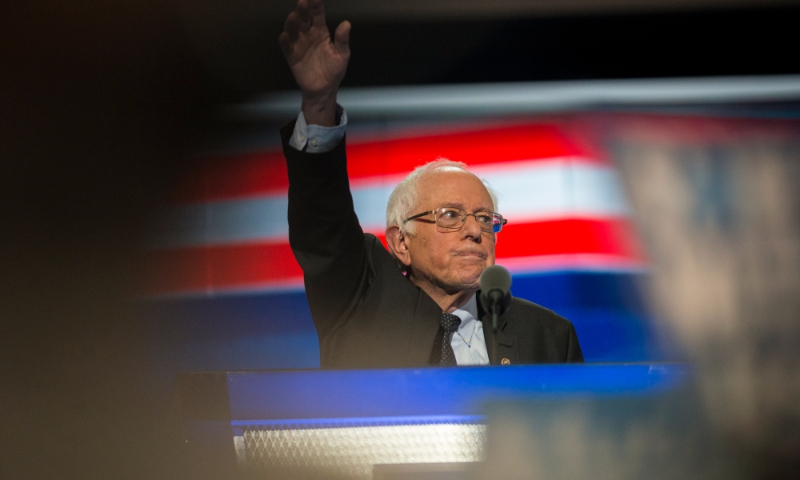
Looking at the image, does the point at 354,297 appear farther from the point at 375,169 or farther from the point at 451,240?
the point at 375,169

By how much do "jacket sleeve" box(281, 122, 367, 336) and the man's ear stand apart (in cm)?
19

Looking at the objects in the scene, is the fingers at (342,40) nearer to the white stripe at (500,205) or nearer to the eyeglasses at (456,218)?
the eyeglasses at (456,218)

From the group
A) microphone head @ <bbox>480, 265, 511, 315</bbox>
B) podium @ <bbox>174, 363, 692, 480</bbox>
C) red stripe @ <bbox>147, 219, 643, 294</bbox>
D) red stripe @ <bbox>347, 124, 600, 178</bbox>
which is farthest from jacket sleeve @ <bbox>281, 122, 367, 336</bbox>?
red stripe @ <bbox>347, 124, 600, 178</bbox>

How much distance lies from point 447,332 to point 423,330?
82mm

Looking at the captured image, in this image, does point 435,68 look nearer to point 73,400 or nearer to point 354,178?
point 354,178

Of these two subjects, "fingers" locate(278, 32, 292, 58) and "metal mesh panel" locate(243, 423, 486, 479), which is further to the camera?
"fingers" locate(278, 32, 292, 58)

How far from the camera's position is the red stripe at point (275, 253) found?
295cm

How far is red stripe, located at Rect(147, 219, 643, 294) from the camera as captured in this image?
116 inches

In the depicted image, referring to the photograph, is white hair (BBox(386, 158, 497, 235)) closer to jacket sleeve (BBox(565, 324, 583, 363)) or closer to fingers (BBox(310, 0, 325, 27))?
jacket sleeve (BBox(565, 324, 583, 363))

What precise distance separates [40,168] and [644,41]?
243 centimetres

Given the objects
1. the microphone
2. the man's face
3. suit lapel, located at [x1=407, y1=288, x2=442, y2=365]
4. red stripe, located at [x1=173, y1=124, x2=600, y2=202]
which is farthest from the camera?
red stripe, located at [x1=173, y1=124, x2=600, y2=202]

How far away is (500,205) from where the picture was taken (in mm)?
3062

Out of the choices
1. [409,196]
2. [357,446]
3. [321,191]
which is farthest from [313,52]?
[357,446]

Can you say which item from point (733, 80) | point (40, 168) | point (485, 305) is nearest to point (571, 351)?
point (485, 305)
